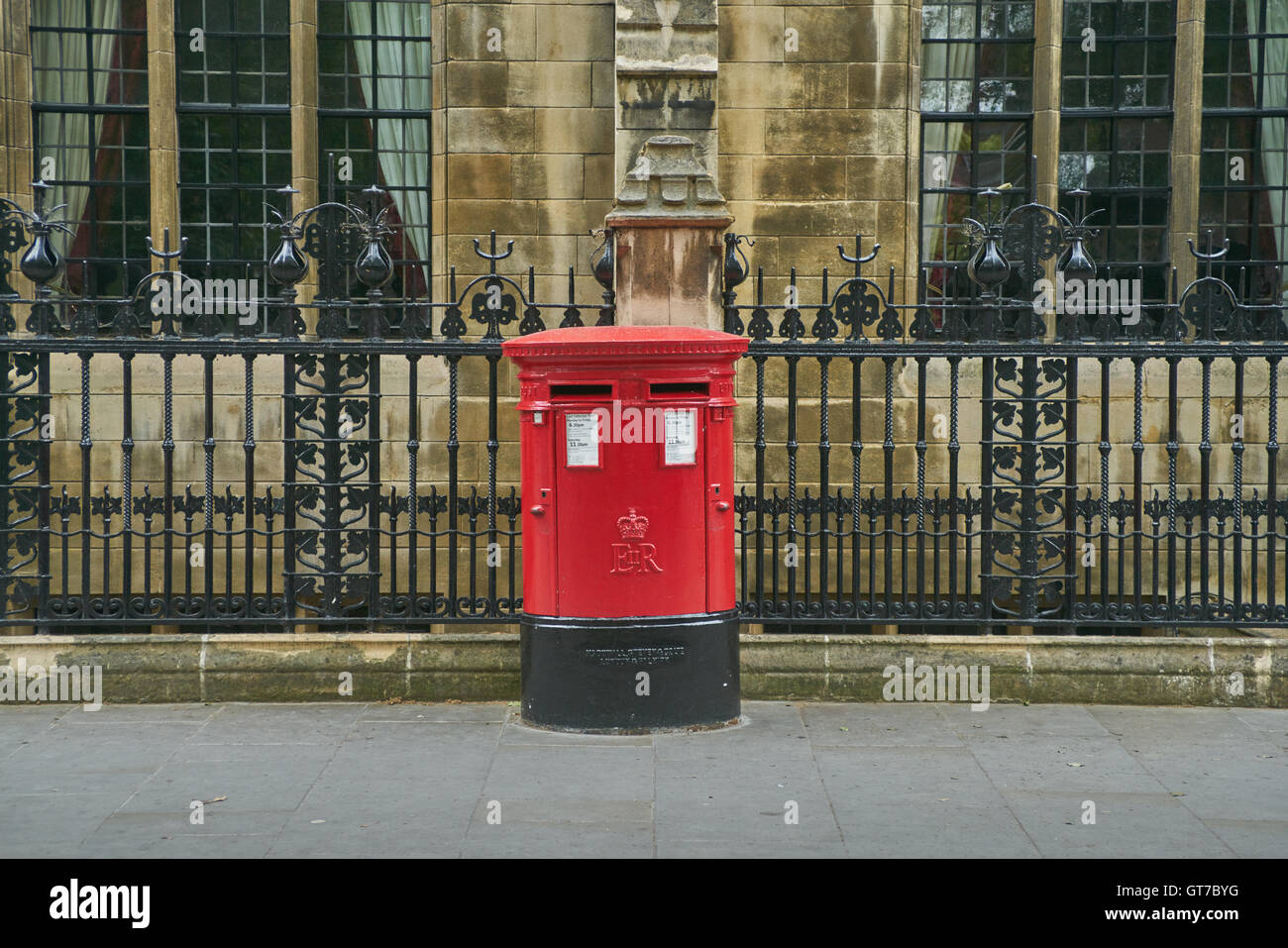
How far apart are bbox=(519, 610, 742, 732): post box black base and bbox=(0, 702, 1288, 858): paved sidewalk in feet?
0.43

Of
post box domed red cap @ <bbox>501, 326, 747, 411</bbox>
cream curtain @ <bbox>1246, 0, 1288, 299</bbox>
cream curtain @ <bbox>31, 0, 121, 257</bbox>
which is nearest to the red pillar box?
post box domed red cap @ <bbox>501, 326, 747, 411</bbox>

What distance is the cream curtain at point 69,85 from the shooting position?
12.3 m

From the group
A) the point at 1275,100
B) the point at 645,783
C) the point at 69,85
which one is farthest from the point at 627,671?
the point at 1275,100

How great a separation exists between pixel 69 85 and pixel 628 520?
26.7 ft

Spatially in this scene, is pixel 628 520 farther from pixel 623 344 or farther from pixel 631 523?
pixel 623 344

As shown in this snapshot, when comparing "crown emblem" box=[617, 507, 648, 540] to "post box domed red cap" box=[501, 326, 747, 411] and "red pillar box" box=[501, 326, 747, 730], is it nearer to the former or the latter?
"red pillar box" box=[501, 326, 747, 730]

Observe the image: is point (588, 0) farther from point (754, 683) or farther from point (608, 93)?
point (754, 683)

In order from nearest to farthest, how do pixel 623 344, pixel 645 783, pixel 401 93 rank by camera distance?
pixel 645 783 < pixel 623 344 < pixel 401 93

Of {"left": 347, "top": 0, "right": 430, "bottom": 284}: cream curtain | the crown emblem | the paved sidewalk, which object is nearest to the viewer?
the paved sidewalk

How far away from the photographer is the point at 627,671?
22.7 ft

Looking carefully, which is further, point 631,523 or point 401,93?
point 401,93

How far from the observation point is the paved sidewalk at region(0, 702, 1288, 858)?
5.28 meters

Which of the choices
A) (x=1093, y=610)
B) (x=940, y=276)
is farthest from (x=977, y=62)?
(x=1093, y=610)

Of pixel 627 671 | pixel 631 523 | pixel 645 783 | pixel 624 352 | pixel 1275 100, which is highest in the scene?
pixel 1275 100
